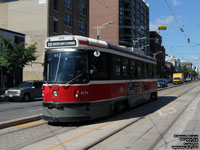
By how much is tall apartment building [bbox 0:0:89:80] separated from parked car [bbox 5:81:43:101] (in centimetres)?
1523

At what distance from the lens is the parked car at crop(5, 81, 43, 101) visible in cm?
1981

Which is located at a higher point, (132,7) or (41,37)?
(132,7)

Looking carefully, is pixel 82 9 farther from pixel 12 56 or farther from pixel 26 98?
pixel 26 98

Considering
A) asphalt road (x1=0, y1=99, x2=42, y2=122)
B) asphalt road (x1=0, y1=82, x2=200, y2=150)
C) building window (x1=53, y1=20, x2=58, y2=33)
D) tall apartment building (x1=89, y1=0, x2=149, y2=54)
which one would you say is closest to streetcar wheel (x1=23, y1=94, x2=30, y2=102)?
asphalt road (x1=0, y1=99, x2=42, y2=122)

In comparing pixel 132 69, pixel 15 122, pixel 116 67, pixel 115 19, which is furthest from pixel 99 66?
pixel 115 19

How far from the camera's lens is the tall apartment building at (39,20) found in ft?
119

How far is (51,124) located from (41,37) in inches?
1142

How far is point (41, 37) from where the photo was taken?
3666 cm

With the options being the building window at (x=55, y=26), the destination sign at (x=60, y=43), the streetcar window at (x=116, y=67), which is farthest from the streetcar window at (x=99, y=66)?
the building window at (x=55, y=26)

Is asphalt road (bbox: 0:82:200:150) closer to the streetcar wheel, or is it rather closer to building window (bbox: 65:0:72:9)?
the streetcar wheel

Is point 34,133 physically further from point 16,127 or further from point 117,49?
point 117,49

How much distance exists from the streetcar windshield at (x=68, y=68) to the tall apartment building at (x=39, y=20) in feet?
91.5

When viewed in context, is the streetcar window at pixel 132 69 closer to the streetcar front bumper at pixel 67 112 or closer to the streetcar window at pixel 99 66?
the streetcar window at pixel 99 66

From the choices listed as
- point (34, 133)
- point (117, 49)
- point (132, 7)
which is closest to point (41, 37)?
point (117, 49)
